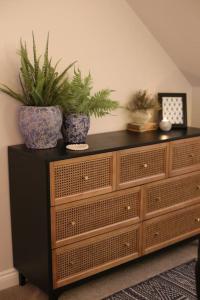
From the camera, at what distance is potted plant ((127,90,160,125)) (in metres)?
2.81

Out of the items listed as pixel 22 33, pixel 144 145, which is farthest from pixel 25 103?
pixel 144 145

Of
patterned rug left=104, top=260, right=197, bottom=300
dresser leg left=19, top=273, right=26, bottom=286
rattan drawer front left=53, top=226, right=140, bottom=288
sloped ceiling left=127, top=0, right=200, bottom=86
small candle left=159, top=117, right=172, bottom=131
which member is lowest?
patterned rug left=104, top=260, right=197, bottom=300

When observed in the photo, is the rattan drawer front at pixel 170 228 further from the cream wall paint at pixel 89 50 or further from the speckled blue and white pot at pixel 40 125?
the speckled blue and white pot at pixel 40 125

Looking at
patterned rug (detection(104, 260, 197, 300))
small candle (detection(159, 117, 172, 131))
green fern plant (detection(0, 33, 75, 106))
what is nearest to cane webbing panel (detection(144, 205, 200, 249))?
patterned rug (detection(104, 260, 197, 300))

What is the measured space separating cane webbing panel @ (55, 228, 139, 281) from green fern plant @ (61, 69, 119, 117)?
766 millimetres

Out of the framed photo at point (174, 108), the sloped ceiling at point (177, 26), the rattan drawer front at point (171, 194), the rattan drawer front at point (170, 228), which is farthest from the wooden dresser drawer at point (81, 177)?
the sloped ceiling at point (177, 26)

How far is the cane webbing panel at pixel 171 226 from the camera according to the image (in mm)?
2580

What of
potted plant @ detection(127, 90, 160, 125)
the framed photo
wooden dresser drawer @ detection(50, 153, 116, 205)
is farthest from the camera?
the framed photo

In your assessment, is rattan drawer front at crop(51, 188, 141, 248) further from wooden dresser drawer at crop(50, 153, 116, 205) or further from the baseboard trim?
the baseboard trim

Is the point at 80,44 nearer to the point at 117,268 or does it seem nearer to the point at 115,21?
the point at 115,21

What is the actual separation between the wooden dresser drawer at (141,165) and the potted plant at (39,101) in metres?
0.44

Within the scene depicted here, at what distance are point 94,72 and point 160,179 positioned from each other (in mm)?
846

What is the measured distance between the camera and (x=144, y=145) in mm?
2410

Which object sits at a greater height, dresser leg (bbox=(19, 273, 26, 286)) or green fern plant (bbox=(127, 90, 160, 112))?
green fern plant (bbox=(127, 90, 160, 112))
